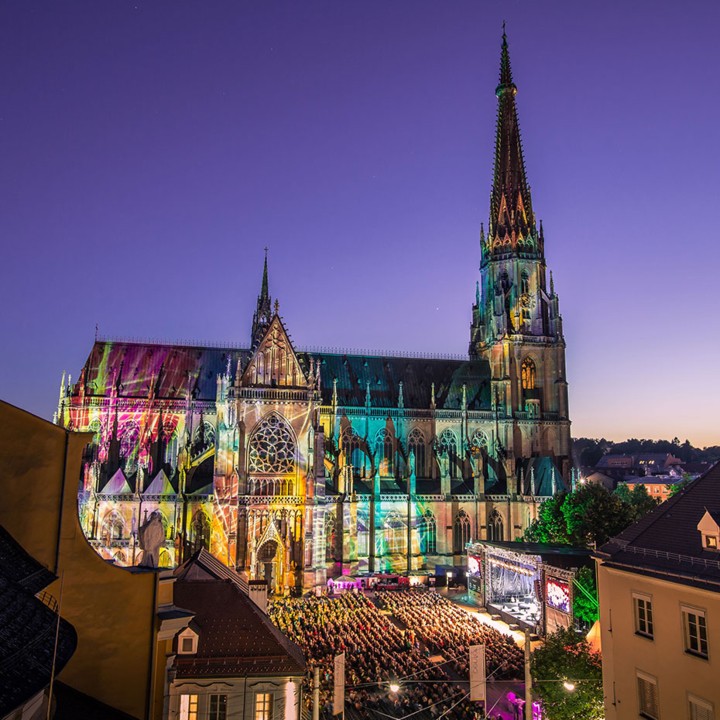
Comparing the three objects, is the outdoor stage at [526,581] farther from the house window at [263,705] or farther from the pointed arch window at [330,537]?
the house window at [263,705]

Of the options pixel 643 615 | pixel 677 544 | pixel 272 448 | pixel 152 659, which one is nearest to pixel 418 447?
pixel 272 448

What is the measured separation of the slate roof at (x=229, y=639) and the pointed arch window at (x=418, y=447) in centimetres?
4907

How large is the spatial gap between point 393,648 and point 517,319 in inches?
1828

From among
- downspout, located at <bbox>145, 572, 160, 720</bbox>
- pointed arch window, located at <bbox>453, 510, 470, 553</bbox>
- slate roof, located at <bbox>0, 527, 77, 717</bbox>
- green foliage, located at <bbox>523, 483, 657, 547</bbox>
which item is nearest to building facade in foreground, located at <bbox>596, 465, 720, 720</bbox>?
downspout, located at <bbox>145, 572, 160, 720</bbox>

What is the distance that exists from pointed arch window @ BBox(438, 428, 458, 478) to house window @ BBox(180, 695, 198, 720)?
172 feet

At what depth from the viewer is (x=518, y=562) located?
47750 mm

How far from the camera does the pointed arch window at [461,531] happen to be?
67.2 meters

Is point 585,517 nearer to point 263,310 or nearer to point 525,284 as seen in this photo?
point 525,284

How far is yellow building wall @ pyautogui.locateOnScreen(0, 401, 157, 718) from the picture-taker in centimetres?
1366

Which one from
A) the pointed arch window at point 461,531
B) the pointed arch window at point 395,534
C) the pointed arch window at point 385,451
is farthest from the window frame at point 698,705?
the pointed arch window at point 385,451

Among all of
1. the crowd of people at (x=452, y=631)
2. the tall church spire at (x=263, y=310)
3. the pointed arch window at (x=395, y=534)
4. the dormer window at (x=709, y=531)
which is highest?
the tall church spire at (x=263, y=310)

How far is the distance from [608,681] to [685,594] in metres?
5.20

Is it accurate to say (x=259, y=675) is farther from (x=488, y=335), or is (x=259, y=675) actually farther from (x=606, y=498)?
(x=488, y=335)

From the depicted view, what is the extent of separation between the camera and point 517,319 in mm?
76188
